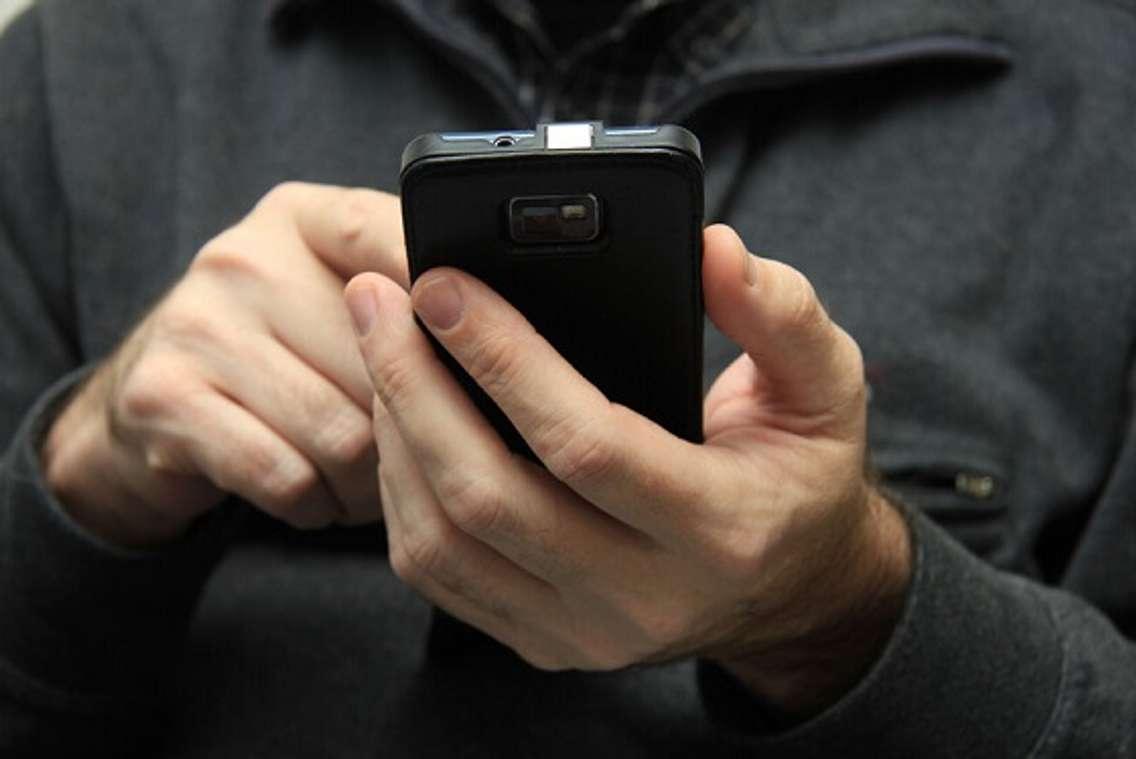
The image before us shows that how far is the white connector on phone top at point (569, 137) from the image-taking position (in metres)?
0.39

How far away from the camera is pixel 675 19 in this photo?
2.45 feet

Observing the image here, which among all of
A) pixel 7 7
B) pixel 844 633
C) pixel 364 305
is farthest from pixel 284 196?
pixel 7 7

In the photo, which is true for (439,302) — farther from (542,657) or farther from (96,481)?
(96,481)

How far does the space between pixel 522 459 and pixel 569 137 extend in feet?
0.35

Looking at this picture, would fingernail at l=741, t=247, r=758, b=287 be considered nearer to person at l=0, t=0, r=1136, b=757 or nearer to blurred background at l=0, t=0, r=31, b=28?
person at l=0, t=0, r=1136, b=757

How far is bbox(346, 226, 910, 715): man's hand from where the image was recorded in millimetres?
415

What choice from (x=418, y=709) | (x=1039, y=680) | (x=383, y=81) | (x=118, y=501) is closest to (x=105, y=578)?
(x=118, y=501)

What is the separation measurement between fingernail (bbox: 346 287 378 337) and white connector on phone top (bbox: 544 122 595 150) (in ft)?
0.26

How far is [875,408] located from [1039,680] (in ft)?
0.55

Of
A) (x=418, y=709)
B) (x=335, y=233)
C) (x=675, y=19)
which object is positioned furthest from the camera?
(x=675, y=19)

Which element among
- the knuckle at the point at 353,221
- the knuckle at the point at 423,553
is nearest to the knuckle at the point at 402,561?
the knuckle at the point at 423,553

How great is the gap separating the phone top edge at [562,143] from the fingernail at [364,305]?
0.05m

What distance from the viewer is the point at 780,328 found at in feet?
1.43

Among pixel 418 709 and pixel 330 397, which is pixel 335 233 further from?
pixel 418 709
